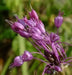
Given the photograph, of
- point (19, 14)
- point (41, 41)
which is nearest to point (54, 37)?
point (41, 41)

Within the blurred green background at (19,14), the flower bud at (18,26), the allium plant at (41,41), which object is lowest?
the allium plant at (41,41)

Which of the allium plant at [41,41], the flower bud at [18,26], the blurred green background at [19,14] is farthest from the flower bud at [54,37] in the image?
the blurred green background at [19,14]

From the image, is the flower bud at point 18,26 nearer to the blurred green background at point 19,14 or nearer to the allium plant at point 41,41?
the allium plant at point 41,41

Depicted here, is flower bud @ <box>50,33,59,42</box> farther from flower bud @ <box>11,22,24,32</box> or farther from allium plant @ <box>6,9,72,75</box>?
flower bud @ <box>11,22,24,32</box>

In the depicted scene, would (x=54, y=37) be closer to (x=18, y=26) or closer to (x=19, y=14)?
(x=18, y=26)

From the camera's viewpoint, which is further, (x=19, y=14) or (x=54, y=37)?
(x=19, y=14)

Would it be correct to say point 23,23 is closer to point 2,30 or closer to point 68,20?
point 2,30

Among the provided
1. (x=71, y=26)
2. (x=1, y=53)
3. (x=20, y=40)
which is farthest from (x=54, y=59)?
(x=1, y=53)

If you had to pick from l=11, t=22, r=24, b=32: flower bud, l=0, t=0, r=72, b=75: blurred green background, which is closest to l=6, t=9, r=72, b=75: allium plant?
l=11, t=22, r=24, b=32: flower bud

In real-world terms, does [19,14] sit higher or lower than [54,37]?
higher

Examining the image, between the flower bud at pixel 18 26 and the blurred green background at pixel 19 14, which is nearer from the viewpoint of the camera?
the flower bud at pixel 18 26

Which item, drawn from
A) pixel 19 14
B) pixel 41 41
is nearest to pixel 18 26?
pixel 41 41
